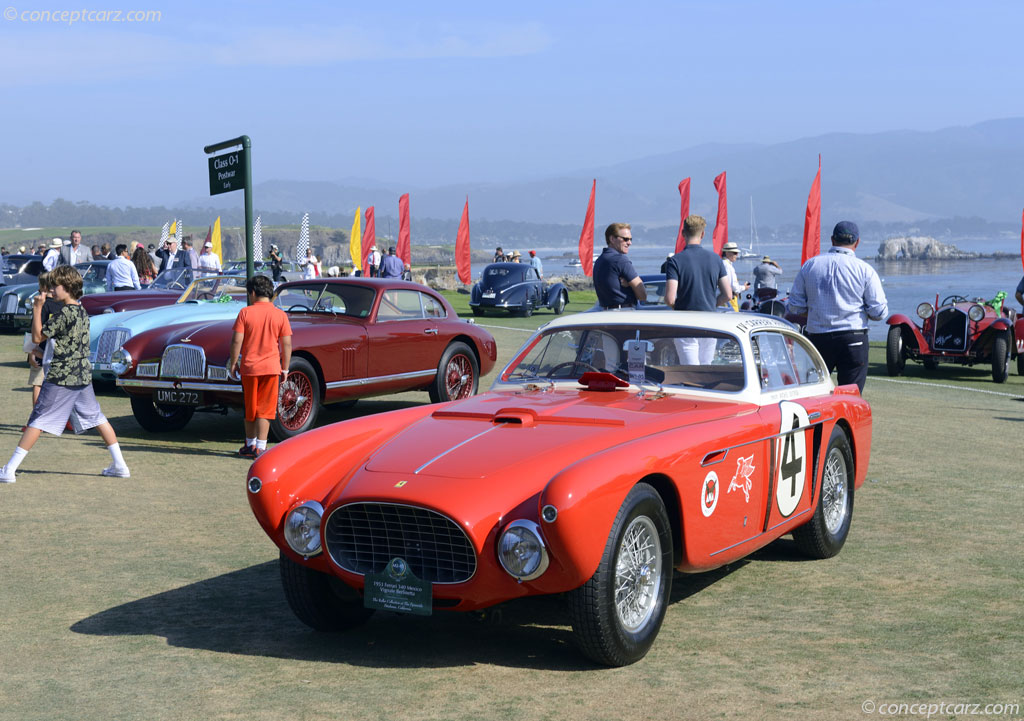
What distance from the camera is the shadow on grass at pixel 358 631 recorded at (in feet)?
16.0

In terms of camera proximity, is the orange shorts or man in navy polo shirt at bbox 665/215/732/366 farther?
the orange shorts

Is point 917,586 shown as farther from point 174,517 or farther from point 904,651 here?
point 174,517

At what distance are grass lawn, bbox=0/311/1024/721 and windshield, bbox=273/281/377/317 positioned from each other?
151 inches

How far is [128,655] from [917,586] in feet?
13.0

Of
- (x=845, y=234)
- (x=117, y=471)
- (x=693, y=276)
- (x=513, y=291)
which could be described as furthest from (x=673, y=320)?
(x=513, y=291)

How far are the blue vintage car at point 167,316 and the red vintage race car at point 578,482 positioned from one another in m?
7.35

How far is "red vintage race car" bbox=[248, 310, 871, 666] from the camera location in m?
4.53

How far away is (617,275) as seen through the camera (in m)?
9.77

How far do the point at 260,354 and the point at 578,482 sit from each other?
556 cm

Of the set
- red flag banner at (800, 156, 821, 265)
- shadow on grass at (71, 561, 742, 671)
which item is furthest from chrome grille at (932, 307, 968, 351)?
shadow on grass at (71, 561, 742, 671)

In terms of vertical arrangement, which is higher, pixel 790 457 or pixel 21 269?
pixel 21 269

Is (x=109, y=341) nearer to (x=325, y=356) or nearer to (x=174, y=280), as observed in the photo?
(x=325, y=356)

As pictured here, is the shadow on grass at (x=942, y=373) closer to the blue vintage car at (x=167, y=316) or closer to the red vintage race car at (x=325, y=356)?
the red vintage race car at (x=325, y=356)

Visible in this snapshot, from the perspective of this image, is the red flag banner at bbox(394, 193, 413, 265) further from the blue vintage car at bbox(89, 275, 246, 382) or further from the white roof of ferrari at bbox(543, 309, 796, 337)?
the white roof of ferrari at bbox(543, 309, 796, 337)
